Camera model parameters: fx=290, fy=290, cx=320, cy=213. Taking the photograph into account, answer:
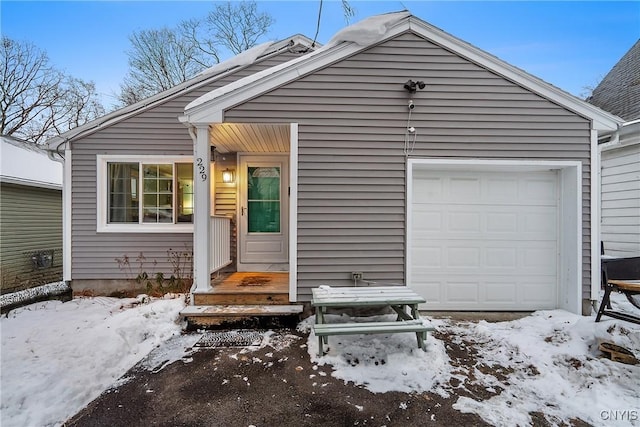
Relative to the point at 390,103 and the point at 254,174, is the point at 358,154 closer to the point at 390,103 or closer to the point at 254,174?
the point at 390,103

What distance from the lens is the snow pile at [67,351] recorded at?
7.37 feet

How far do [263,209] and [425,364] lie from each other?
3.96 metres

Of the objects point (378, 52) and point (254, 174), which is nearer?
point (378, 52)

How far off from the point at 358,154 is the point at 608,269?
15.5 feet

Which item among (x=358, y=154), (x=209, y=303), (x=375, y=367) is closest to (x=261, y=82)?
(x=358, y=154)

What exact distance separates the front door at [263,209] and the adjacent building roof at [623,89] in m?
6.76

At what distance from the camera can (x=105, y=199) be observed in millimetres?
5477

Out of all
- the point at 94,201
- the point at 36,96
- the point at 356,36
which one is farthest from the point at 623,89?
the point at 36,96

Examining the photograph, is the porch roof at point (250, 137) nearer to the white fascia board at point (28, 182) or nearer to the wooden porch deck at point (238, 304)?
the wooden porch deck at point (238, 304)

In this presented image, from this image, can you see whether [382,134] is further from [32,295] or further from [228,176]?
[32,295]

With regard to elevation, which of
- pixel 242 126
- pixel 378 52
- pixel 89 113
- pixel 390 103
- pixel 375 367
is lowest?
pixel 375 367

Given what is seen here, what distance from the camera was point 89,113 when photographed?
16.2 meters

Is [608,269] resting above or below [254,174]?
below

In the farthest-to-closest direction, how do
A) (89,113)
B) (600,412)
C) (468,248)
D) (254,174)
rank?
(89,113), (254,174), (468,248), (600,412)
